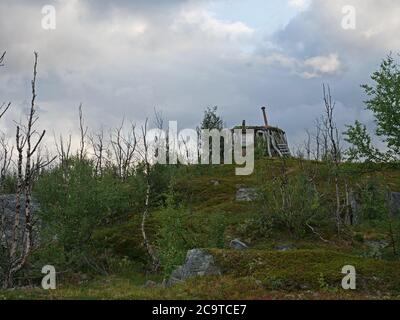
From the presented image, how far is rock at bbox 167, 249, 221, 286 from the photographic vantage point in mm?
19125

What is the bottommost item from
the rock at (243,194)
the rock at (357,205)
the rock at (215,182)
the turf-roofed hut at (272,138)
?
the rock at (357,205)

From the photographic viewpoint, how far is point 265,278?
1806 cm

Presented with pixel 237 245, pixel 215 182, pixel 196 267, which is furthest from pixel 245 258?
pixel 215 182

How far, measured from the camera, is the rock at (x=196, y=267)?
1912 centimetres

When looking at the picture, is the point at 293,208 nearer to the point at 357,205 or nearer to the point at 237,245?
the point at 237,245

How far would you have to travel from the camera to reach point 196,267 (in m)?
19.4

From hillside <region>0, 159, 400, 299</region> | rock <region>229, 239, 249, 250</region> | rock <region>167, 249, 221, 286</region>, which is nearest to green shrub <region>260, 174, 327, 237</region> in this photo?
hillside <region>0, 159, 400, 299</region>

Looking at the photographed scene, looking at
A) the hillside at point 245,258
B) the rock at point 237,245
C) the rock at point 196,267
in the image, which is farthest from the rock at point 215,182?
the rock at point 196,267

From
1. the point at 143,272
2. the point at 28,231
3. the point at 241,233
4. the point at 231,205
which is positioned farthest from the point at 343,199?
the point at 28,231

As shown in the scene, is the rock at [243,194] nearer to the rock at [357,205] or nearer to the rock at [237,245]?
the rock at [357,205]

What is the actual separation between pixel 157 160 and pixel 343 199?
1472cm
